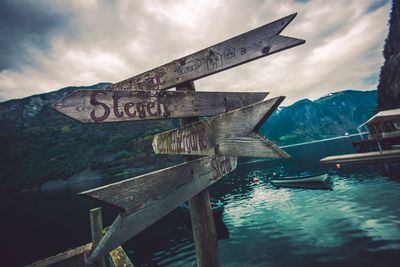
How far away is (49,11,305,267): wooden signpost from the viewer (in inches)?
58.7

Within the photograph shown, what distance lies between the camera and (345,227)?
43.2 feet

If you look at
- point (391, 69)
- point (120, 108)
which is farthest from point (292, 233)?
point (391, 69)

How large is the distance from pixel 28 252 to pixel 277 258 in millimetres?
24728

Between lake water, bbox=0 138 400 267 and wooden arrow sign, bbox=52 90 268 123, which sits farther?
lake water, bbox=0 138 400 267

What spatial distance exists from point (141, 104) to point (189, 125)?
0.56 metres

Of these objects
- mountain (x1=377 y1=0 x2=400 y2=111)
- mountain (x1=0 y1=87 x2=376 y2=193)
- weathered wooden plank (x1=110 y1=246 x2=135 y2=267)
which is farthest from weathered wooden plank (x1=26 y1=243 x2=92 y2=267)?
mountain (x1=0 y1=87 x2=376 y2=193)

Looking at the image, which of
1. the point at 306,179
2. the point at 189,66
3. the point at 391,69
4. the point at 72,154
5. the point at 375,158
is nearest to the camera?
the point at 189,66

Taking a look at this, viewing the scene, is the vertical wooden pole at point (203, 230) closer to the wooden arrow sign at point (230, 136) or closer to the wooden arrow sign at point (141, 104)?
the wooden arrow sign at point (141, 104)

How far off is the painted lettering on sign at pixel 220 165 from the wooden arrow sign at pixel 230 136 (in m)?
0.30

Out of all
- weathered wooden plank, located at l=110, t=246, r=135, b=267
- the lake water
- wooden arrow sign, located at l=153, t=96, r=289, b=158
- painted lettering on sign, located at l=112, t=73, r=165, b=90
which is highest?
painted lettering on sign, located at l=112, t=73, r=165, b=90

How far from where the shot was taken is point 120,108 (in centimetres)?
196

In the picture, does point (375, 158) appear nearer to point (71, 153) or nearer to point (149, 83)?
point (149, 83)

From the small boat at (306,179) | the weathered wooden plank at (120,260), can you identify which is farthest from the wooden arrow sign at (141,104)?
the small boat at (306,179)

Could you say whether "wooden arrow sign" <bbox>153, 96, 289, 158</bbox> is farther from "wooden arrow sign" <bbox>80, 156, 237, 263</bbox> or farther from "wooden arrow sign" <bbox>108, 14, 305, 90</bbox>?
"wooden arrow sign" <bbox>108, 14, 305, 90</bbox>
